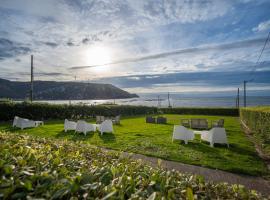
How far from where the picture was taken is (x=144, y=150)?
27.6 ft

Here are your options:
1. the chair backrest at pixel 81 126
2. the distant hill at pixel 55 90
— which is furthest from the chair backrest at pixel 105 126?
the distant hill at pixel 55 90

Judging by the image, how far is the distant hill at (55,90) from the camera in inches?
2462

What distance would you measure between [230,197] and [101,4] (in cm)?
715

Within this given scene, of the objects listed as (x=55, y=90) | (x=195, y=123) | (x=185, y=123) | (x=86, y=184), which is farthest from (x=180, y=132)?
(x=55, y=90)

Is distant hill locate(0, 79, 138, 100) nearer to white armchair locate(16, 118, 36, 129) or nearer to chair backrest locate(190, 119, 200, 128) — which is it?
white armchair locate(16, 118, 36, 129)

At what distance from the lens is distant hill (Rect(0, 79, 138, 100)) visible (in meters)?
62.5

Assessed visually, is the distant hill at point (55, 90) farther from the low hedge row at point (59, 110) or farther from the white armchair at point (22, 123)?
the white armchair at point (22, 123)

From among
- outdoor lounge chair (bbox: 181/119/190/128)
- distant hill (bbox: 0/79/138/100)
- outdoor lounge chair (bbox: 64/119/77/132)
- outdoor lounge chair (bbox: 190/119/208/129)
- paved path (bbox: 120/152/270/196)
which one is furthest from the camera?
distant hill (bbox: 0/79/138/100)

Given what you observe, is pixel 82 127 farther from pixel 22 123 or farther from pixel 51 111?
pixel 51 111

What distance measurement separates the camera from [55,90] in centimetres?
6938

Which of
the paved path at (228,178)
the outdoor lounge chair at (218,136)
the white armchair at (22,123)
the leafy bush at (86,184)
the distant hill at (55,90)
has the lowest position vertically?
the paved path at (228,178)

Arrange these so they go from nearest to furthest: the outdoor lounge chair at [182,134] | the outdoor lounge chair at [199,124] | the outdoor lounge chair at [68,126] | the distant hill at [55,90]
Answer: the outdoor lounge chair at [182,134], the outdoor lounge chair at [68,126], the outdoor lounge chair at [199,124], the distant hill at [55,90]

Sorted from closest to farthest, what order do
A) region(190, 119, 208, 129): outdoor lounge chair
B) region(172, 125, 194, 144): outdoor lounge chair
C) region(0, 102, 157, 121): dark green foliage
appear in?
region(172, 125, 194, 144): outdoor lounge chair
region(190, 119, 208, 129): outdoor lounge chair
region(0, 102, 157, 121): dark green foliage

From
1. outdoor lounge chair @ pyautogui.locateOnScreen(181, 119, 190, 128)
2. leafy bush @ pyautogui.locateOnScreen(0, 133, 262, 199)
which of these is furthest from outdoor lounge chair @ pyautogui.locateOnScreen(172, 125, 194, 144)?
leafy bush @ pyautogui.locateOnScreen(0, 133, 262, 199)
